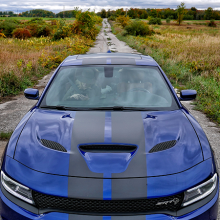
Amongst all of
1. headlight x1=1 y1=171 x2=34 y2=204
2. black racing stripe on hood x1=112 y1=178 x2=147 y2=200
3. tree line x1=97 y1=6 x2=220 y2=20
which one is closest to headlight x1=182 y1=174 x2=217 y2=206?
black racing stripe on hood x1=112 y1=178 x2=147 y2=200

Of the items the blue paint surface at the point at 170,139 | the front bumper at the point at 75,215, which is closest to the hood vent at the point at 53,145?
the front bumper at the point at 75,215

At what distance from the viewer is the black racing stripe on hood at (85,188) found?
1.65m

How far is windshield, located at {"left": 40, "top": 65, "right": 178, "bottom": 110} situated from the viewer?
2.82 meters

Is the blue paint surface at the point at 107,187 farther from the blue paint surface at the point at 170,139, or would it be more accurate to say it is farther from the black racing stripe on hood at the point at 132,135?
the blue paint surface at the point at 170,139

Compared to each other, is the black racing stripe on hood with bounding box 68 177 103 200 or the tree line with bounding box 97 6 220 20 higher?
the tree line with bounding box 97 6 220 20

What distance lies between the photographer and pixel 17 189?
70.8 inches

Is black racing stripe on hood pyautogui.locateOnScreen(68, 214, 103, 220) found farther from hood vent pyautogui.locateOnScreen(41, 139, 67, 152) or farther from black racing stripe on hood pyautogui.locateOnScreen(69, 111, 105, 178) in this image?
hood vent pyautogui.locateOnScreen(41, 139, 67, 152)

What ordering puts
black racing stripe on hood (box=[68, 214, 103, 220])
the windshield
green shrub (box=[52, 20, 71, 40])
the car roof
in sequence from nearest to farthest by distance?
1. black racing stripe on hood (box=[68, 214, 103, 220])
2. the windshield
3. the car roof
4. green shrub (box=[52, 20, 71, 40])

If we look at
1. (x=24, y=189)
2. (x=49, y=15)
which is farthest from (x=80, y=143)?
(x=49, y=15)

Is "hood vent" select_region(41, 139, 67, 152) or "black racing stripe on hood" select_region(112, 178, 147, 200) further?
"hood vent" select_region(41, 139, 67, 152)

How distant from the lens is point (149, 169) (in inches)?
69.7

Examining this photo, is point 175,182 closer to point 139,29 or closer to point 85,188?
point 85,188

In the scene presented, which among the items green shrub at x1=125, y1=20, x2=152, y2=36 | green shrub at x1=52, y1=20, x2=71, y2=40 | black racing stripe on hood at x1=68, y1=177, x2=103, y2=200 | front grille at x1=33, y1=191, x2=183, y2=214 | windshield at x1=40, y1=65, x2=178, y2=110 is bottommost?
front grille at x1=33, y1=191, x2=183, y2=214

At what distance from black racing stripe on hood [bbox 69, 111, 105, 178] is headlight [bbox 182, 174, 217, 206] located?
638 millimetres
